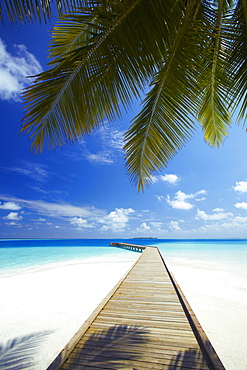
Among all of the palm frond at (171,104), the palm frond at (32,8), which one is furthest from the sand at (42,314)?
the palm frond at (32,8)

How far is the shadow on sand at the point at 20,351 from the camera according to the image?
2.80 meters

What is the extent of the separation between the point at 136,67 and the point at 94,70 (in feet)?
1.37

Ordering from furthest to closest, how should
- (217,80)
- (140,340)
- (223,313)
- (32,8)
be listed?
(223,313) → (217,80) → (140,340) → (32,8)

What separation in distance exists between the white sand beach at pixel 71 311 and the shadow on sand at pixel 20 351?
0.02 meters

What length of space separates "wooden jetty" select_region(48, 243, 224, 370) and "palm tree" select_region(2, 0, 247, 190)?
2243mm

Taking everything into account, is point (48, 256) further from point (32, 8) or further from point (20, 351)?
point (32, 8)

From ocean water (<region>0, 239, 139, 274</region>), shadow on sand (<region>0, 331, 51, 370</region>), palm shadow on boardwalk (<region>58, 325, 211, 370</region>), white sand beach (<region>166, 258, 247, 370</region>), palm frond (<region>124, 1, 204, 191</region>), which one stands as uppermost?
palm frond (<region>124, 1, 204, 191</region>)

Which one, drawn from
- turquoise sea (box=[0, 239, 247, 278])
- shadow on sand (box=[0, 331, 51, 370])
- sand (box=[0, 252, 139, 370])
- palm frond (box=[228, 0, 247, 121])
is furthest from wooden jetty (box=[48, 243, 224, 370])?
turquoise sea (box=[0, 239, 247, 278])

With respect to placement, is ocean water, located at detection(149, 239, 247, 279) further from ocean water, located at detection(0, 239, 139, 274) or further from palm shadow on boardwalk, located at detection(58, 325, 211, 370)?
palm shadow on boardwalk, located at detection(58, 325, 211, 370)

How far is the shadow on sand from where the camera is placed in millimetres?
2799

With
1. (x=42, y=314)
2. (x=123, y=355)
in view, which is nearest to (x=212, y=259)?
(x=42, y=314)

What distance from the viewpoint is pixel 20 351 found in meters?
3.24

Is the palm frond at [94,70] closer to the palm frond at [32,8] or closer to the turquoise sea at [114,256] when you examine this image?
the palm frond at [32,8]

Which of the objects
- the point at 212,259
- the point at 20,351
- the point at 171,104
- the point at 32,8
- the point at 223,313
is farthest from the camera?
the point at 212,259
